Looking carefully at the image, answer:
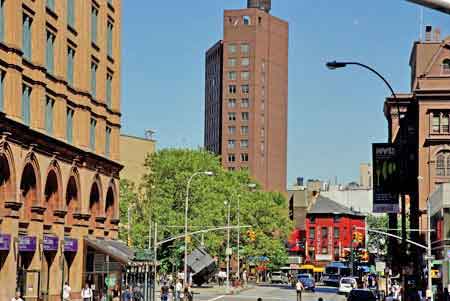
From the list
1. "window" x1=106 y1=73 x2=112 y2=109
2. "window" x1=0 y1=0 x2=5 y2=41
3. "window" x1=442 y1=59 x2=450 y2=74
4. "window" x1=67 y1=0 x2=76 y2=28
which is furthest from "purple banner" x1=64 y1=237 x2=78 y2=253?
"window" x1=442 y1=59 x2=450 y2=74

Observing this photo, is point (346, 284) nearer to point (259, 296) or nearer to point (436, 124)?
point (259, 296)

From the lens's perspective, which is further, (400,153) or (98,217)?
(98,217)

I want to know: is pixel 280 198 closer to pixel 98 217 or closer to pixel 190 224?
pixel 190 224

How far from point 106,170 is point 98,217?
319 centimetres

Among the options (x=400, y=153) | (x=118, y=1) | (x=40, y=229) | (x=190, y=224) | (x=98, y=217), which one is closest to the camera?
(x=400, y=153)

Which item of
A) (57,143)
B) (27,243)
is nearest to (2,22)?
(57,143)

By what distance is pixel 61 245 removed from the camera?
169 feet

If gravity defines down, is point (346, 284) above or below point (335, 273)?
above

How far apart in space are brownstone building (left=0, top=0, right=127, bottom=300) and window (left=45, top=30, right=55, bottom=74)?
0.18ft

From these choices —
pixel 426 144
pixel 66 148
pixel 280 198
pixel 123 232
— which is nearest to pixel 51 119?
pixel 66 148

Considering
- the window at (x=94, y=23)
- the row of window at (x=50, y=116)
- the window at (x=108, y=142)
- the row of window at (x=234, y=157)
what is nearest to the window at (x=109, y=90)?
the window at (x=108, y=142)

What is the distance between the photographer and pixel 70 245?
52875mm

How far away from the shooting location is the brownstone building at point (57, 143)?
43250mm

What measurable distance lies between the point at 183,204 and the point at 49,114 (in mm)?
47893
